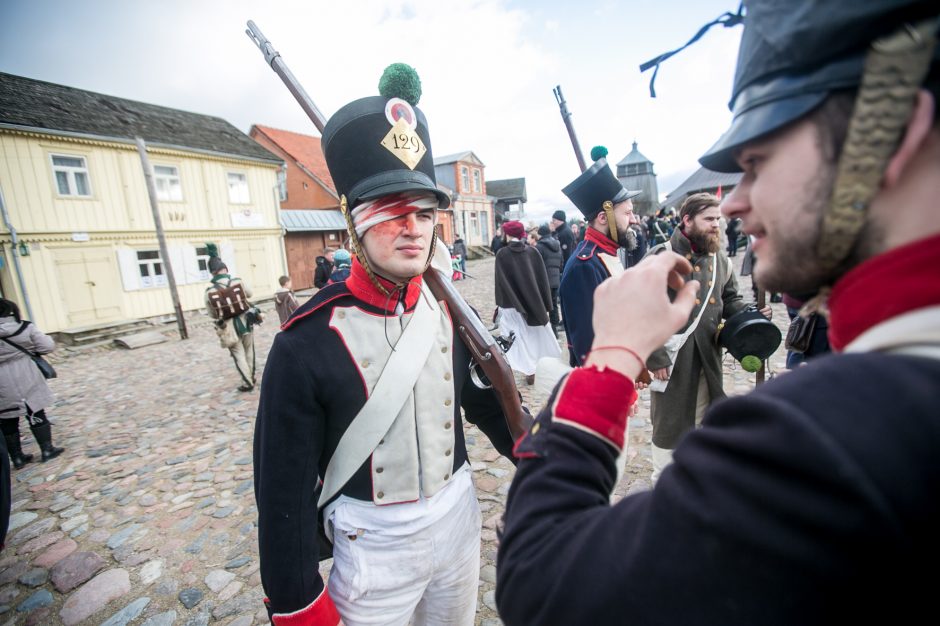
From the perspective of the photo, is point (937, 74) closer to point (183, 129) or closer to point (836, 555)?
point (836, 555)

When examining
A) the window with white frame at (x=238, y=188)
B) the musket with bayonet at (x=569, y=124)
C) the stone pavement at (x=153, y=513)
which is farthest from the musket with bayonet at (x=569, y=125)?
the window with white frame at (x=238, y=188)

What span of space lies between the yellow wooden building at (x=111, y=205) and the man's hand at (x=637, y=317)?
48.6 feet

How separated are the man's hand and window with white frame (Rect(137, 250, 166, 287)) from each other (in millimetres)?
18668

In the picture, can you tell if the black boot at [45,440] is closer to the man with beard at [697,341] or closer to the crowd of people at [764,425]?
the crowd of people at [764,425]

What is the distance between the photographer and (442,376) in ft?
5.72

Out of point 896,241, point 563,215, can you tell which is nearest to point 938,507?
point 896,241

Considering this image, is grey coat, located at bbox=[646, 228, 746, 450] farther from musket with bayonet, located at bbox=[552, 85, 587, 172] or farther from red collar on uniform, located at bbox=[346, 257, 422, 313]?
red collar on uniform, located at bbox=[346, 257, 422, 313]

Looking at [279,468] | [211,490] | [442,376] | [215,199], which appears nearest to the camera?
[279,468]

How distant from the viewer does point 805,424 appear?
0.55m

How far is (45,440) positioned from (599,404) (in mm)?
7171

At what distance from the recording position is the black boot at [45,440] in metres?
5.18

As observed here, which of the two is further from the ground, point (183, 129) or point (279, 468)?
point (183, 129)

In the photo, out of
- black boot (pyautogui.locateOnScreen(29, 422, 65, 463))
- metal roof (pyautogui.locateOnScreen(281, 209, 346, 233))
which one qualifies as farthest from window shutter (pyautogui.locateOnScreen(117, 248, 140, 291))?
black boot (pyautogui.locateOnScreen(29, 422, 65, 463))

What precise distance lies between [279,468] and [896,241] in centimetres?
162
